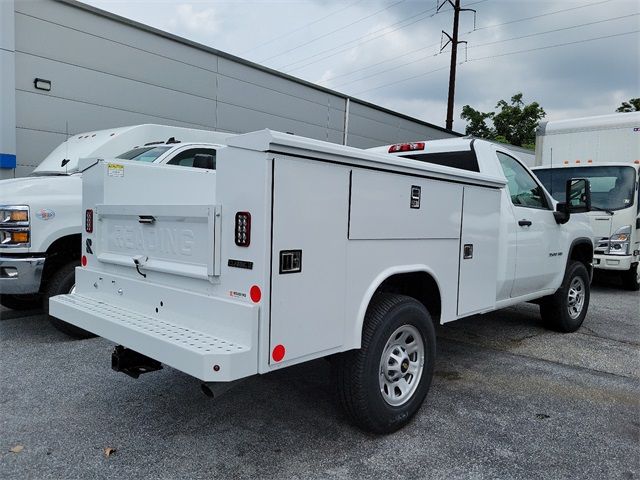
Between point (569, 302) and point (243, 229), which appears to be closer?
point (243, 229)

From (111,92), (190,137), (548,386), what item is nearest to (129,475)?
(548,386)

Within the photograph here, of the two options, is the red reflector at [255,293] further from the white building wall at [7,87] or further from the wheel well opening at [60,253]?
the white building wall at [7,87]

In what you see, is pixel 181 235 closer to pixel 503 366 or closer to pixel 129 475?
pixel 129 475

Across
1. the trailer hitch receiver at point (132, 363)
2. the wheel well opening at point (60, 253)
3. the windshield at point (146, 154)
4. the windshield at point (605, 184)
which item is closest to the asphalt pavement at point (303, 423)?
the trailer hitch receiver at point (132, 363)

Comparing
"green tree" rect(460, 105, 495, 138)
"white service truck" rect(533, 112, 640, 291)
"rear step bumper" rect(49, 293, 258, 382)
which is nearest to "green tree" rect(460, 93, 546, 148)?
"green tree" rect(460, 105, 495, 138)

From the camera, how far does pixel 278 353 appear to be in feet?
8.43

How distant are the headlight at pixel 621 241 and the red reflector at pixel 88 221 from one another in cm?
857

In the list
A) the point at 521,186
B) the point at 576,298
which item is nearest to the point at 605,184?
the point at 576,298

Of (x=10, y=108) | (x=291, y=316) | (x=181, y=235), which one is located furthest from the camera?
(x=10, y=108)

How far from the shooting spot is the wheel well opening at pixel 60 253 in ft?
16.5

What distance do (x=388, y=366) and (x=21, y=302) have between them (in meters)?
4.80

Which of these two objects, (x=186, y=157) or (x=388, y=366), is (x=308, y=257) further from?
(x=186, y=157)

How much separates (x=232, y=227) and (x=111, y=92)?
8626 mm

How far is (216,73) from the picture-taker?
11656mm
